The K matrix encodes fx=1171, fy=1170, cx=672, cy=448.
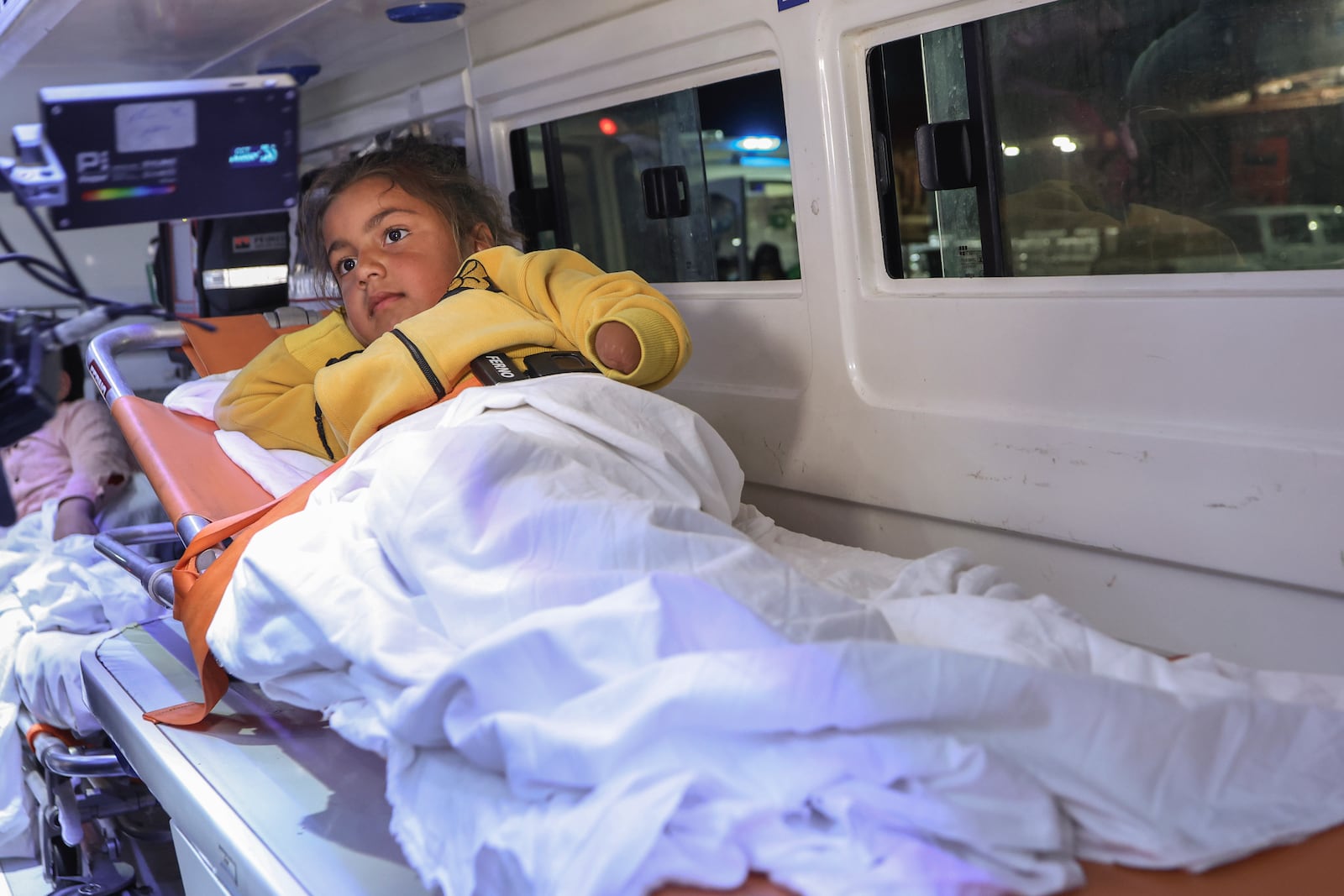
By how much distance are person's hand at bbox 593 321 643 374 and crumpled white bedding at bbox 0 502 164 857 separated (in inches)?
42.5

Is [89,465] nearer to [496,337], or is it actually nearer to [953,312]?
[496,337]

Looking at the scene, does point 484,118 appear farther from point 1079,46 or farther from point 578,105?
point 1079,46

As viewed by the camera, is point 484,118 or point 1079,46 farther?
point 484,118

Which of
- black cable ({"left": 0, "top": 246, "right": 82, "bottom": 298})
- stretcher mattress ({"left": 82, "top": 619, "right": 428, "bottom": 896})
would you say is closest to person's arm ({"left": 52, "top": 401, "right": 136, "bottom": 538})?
stretcher mattress ({"left": 82, "top": 619, "right": 428, "bottom": 896})

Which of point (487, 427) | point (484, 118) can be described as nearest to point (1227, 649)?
point (487, 427)

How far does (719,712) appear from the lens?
896 mm

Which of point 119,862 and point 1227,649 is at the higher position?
point 1227,649

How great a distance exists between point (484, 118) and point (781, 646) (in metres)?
2.00

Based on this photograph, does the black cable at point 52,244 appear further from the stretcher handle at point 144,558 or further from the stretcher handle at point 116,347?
the stretcher handle at point 116,347

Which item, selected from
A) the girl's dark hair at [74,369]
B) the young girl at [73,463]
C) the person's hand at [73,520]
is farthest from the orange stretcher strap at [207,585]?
the girl's dark hair at [74,369]

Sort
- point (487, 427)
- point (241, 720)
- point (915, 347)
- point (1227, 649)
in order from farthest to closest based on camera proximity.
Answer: point (915, 347) < point (241, 720) < point (1227, 649) < point (487, 427)

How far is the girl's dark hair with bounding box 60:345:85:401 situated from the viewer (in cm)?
341

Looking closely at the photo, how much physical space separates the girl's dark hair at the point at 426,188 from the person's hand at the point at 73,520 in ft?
2.92

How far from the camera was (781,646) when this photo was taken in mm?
929
